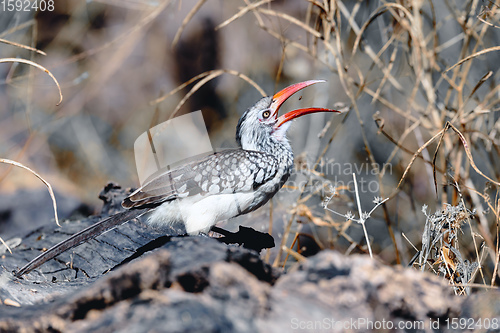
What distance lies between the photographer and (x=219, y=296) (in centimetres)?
131

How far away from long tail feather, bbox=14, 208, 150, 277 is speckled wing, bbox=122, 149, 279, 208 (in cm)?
7

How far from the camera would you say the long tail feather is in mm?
2310

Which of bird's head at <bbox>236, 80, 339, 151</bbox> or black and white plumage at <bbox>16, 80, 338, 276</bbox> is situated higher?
bird's head at <bbox>236, 80, 339, 151</bbox>

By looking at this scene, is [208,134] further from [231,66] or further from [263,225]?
[263,225]

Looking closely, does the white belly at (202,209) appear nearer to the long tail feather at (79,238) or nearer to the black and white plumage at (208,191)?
the black and white plumage at (208,191)

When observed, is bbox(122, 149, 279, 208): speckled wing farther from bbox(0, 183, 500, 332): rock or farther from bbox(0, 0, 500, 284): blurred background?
bbox(0, 0, 500, 284): blurred background

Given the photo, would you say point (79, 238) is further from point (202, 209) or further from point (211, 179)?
point (211, 179)

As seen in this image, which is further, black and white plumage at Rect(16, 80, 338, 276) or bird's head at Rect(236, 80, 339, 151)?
bird's head at Rect(236, 80, 339, 151)

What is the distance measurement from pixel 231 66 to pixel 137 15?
4.94 ft

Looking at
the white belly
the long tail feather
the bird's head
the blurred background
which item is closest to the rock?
the long tail feather

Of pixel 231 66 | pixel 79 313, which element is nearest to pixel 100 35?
pixel 231 66

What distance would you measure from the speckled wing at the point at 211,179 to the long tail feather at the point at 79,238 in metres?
0.07

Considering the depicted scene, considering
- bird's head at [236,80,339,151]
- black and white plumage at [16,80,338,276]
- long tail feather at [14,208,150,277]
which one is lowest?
long tail feather at [14,208,150,277]

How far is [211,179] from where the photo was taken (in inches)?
110
